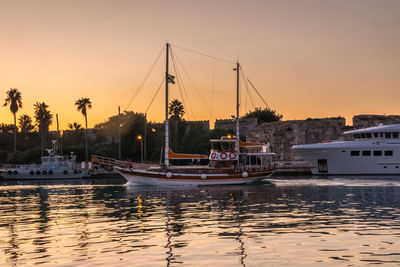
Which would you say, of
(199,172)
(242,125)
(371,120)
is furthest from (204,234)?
(242,125)

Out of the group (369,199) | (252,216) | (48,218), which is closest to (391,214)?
(252,216)

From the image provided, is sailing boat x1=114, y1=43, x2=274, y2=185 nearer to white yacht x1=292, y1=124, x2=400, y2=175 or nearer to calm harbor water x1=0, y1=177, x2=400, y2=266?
white yacht x1=292, y1=124, x2=400, y2=175

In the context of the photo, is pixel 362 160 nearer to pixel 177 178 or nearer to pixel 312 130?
pixel 312 130

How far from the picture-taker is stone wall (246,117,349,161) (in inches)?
3472

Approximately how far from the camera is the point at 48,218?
968 inches

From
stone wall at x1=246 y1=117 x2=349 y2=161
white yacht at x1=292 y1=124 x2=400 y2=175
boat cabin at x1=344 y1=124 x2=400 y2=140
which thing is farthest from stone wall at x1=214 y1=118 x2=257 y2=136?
boat cabin at x1=344 y1=124 x2=400 y2=140

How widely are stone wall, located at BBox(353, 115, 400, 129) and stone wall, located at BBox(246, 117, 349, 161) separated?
197 centimetres

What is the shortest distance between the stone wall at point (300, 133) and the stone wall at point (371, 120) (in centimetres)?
197

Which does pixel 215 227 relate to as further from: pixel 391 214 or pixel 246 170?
pixel 246 170

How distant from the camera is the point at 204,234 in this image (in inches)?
727

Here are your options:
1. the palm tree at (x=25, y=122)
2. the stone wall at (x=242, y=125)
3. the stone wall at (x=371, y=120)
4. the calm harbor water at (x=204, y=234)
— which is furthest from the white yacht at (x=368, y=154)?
the palm tree at (x=25, y=122)

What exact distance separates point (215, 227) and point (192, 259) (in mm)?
6472

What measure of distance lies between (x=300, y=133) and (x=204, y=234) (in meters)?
72.0

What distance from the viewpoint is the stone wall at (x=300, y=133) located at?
8819cm
